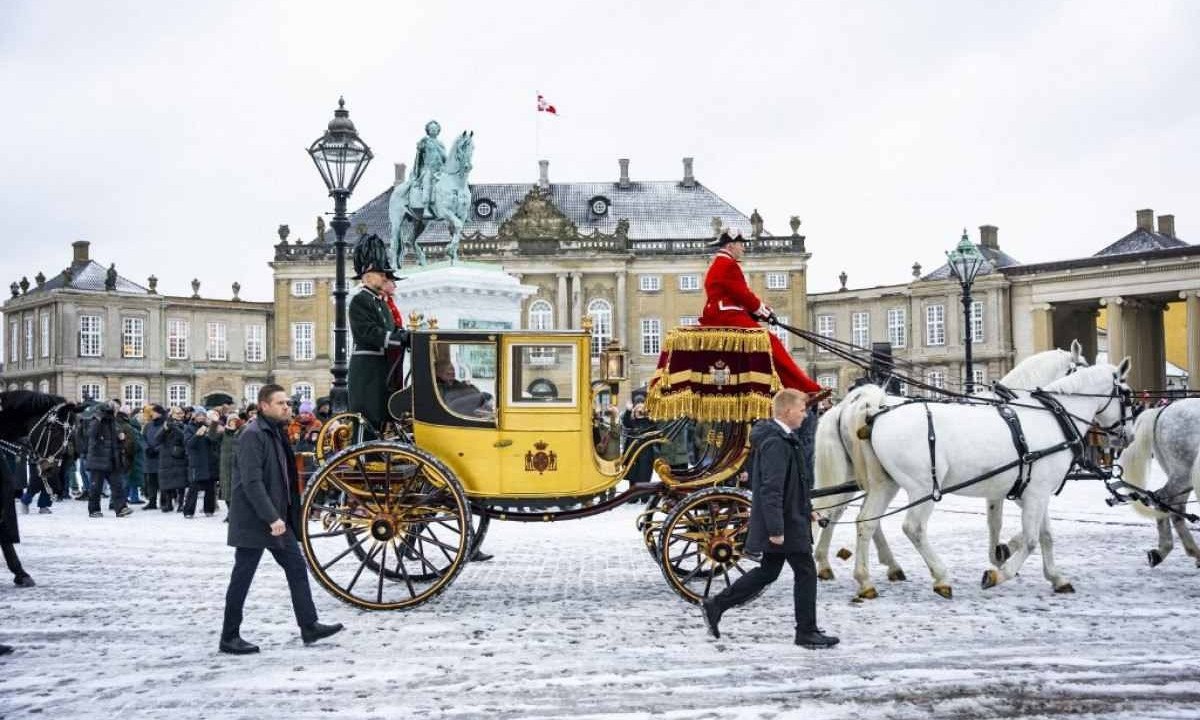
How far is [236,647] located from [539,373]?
284 centimetres

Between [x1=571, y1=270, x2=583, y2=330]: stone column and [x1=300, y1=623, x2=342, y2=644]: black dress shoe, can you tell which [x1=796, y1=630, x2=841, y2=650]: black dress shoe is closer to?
[x1=300, y1=623, x2=342, y2=644]: black dress shoe

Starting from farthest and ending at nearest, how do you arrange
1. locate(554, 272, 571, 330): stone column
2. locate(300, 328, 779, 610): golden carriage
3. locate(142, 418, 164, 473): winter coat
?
locate(554, 272, 571, 330): stone column
locate(142, 418, 164, 473): winter coat
locate(300, 328, 779, 610): golden carriage

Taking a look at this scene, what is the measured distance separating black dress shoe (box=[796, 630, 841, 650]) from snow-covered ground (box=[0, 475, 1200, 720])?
3.8 inches

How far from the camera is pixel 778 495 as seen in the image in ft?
20.4

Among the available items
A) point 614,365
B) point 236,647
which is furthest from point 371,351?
point 236,647

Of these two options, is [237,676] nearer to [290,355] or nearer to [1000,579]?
[1000,579]

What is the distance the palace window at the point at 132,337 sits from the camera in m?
64.5

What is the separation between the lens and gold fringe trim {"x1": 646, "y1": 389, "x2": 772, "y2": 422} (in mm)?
7965

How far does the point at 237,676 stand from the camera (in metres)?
5.86

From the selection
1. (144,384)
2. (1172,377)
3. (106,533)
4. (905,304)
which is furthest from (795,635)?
(144,384)

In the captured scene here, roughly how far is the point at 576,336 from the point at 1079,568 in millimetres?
5095

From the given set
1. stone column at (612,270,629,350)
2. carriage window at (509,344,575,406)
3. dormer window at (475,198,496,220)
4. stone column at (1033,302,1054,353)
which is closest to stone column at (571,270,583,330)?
stone column at (612,270,629,350)

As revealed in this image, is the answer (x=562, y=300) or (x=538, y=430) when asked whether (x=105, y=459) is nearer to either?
(x=538, y=430)

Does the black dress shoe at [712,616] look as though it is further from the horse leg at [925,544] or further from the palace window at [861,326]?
the palace window at [861,326]
